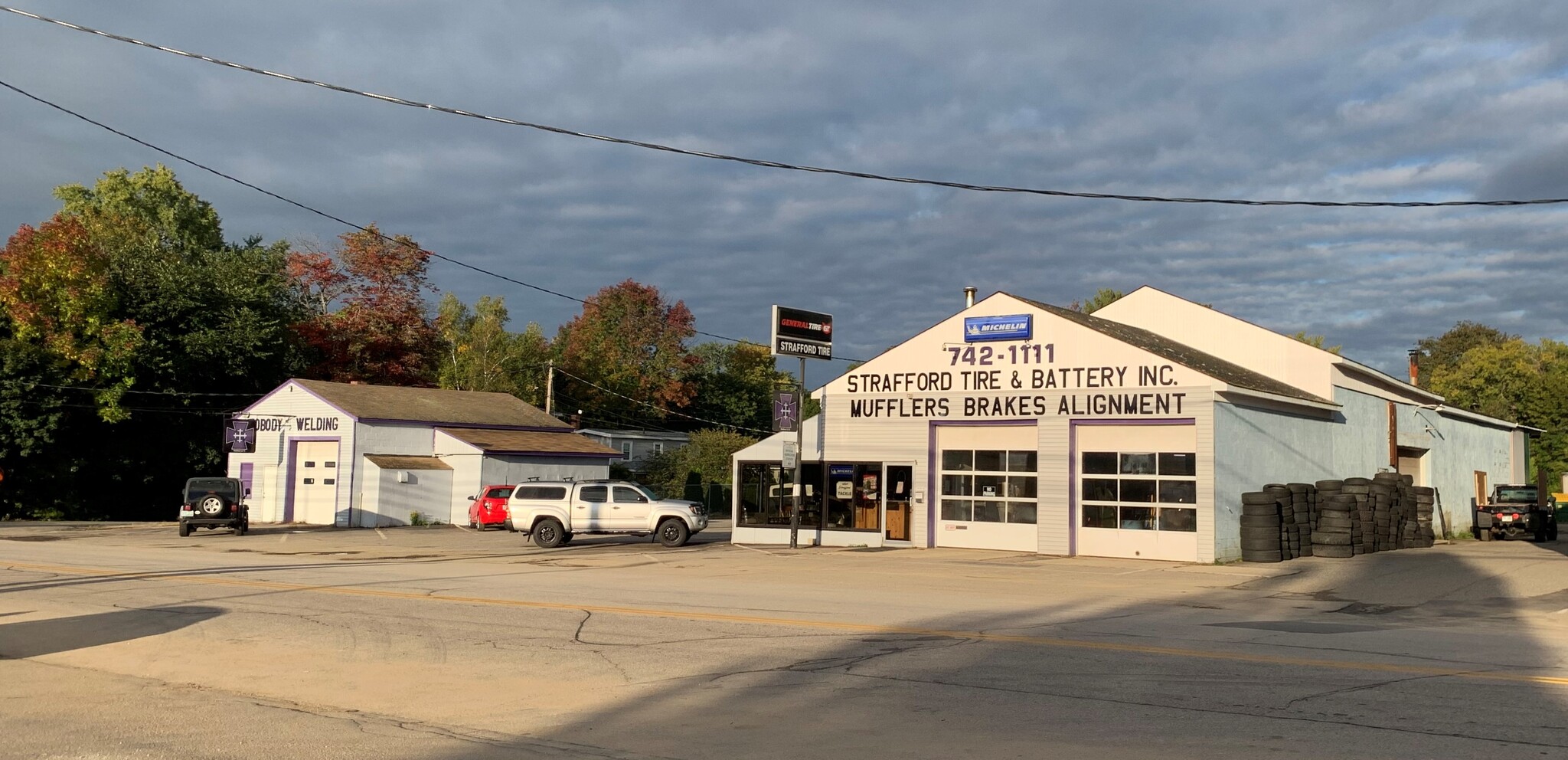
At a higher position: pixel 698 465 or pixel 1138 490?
pixel 698 465

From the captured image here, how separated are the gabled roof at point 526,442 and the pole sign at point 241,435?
778cm

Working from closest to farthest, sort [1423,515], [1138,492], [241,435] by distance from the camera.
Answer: [1138,492]
[1423,515]
[241,435]

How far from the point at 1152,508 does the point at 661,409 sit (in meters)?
56.8

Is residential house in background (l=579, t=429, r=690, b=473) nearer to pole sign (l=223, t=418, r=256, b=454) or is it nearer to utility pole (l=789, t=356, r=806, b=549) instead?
pole sign (l=223, t=418, r=256, b=454)

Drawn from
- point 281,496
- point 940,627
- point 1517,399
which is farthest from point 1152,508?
point 1517,399

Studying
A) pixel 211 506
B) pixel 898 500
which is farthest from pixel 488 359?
pixel 898 500

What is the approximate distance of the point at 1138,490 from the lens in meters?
28.5

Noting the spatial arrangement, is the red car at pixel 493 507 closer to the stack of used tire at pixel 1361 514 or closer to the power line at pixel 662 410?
the stack of used tire at pixel 1361 514

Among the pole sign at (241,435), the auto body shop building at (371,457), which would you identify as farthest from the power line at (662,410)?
the pole sign at (241,435)

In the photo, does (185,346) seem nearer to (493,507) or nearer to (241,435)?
(241,435)

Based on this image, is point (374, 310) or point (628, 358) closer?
point (374, 310)

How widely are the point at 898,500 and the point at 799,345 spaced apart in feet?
17.0

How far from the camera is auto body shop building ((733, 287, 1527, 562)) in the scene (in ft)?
91.7

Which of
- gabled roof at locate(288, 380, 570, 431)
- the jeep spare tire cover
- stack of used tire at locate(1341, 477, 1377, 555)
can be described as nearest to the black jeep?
the jeep spare tire cover
